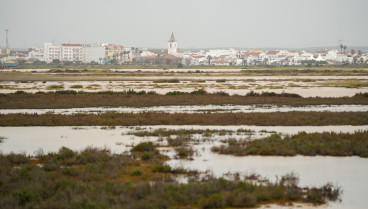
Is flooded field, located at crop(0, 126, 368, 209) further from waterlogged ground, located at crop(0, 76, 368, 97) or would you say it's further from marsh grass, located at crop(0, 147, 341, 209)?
waterlogged ground, located at crop(0, 76, 368, 97)

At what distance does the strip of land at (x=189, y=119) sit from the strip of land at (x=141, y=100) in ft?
28.1

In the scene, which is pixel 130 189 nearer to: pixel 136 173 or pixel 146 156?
pixel 136 173

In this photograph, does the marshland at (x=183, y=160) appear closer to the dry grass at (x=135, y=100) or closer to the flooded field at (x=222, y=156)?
the flooded field at (x=222, y=156)

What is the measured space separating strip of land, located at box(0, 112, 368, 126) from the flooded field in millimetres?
1270

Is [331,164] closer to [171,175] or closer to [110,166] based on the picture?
[171,175]

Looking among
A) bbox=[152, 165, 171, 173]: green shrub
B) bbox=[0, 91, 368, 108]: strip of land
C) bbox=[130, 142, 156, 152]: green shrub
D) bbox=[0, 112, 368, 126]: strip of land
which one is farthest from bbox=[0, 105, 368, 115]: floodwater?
bbox=[152, 165, 171, 173]: green shrub

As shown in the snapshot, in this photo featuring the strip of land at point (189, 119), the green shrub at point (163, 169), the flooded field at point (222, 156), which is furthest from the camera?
the strip of land at point (189, 119)

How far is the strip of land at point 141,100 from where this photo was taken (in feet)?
134

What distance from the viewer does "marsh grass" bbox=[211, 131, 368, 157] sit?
19.7 metres

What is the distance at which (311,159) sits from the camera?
18984mm

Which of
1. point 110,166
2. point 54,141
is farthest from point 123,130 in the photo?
point 110,166

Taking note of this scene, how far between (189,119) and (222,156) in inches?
428

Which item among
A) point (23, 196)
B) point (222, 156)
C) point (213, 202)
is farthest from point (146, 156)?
point (23, 196)

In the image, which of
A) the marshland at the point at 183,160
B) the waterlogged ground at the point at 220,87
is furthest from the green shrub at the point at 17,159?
the waterlogged ground at the point at 220,87
